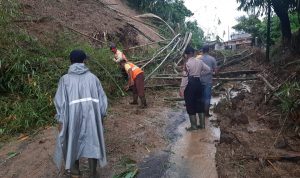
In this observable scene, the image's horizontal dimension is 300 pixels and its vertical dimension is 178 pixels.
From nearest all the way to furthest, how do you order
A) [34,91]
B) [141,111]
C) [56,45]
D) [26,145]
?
[26,145] → [34,91] → [141,111] → [56,45]

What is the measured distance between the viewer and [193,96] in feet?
23.3

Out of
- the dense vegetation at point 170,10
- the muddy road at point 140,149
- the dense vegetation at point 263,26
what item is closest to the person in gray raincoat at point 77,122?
the muddy road at point 140,149

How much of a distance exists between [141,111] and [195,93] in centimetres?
173

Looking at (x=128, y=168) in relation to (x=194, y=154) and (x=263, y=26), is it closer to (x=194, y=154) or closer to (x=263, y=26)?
(x=194, y=154)

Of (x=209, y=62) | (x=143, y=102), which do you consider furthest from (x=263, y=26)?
(x=143, y=102)

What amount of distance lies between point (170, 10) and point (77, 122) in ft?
63.9

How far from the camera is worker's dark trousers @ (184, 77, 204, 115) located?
7090mm

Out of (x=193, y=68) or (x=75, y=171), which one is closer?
(x=75, y=171)

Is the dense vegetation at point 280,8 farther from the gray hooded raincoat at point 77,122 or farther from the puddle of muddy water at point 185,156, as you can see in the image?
the gray hooded raincoat at point 77,122

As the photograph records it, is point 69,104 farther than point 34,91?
No

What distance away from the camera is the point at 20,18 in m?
10.4

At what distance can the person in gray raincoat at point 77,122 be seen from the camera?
4.42 metres

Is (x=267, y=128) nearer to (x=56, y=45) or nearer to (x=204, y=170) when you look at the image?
(x=204, y=170)

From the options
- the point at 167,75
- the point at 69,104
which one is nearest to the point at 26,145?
the point at 69,104
